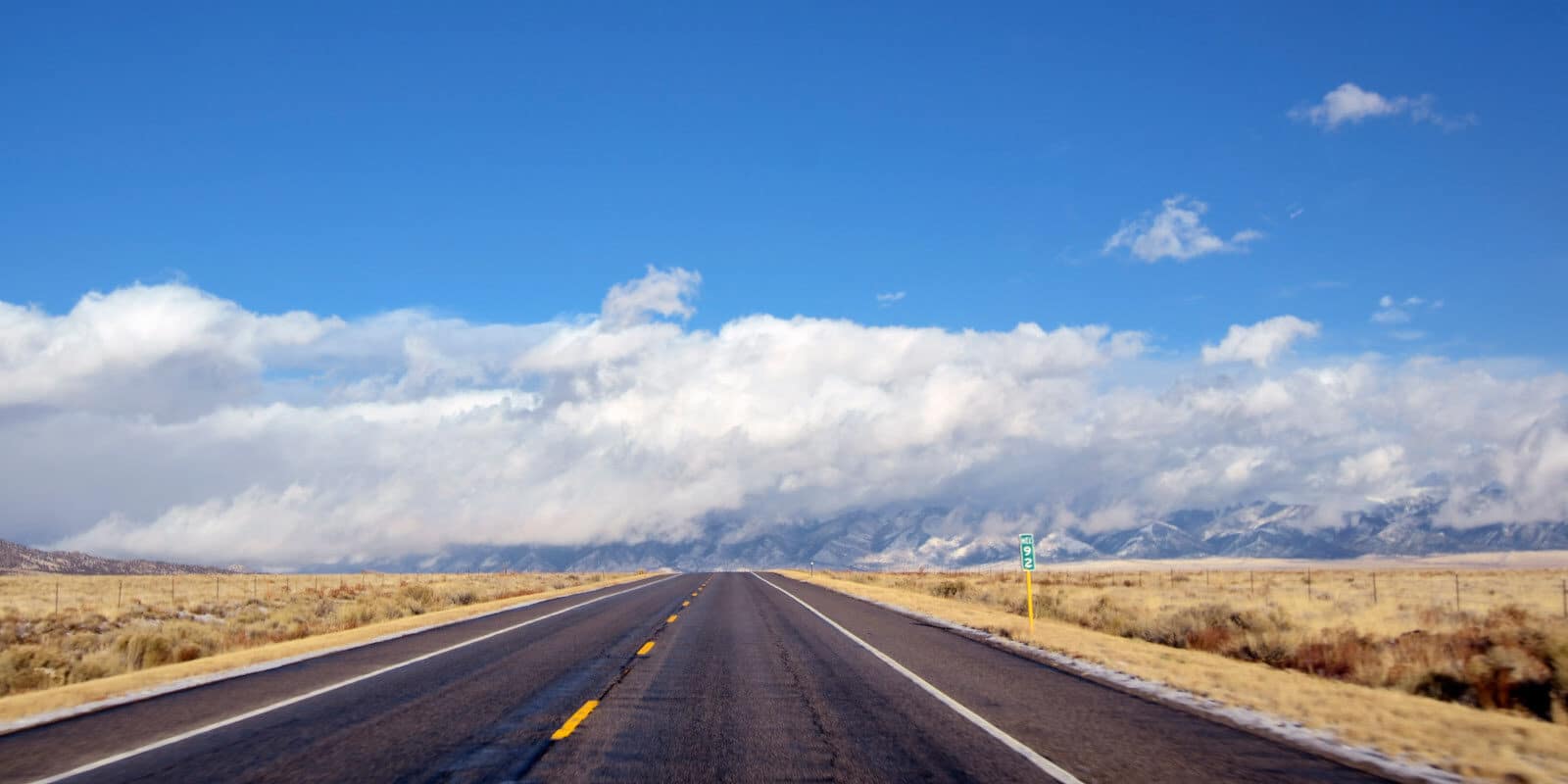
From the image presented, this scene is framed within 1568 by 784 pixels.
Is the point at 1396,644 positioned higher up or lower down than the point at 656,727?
lower down

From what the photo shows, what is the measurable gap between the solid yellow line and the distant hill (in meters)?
127

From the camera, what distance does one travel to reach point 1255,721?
10.2 meters

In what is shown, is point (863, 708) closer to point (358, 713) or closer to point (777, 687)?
point (777, 687)

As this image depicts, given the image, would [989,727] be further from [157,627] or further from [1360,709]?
[157,627]

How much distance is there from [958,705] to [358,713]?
664 cm

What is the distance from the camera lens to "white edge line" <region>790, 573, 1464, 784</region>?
7.96 m

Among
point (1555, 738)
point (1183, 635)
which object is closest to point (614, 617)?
point (1183, 635)

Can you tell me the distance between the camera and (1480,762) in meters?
8.20

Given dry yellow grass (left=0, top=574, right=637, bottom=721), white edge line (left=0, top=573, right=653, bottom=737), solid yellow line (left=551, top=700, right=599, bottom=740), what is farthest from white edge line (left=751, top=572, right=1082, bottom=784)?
dry yellow grass (left=0, top=574, right=637, bottom=721)

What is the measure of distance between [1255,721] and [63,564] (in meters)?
161

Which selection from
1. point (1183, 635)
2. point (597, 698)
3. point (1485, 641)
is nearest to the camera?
point (597, 698)

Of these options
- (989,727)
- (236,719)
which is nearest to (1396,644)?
(989,727)

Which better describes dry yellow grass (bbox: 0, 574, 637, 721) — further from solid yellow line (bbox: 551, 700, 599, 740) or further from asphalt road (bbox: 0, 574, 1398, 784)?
solid yellow line (bbox: 551, 700, 599, 740)

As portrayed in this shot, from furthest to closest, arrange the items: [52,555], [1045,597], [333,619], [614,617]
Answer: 1. [52,555]
2. [1045,597]
3. [333,619]
4. [614,617]
